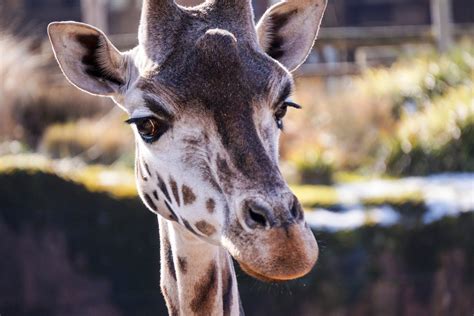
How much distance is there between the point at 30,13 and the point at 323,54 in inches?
425

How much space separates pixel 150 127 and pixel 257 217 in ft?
2.14

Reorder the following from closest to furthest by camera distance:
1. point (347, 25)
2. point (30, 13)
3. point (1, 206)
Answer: point (1, 206) → point (30, 13) → point (347, 25)

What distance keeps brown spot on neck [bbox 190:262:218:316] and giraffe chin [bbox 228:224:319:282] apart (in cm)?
72

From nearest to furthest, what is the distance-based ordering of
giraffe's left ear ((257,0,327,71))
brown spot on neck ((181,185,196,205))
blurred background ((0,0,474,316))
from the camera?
brown spot on neck ((181,185,196,205)) → giraffe's left ear ((257,0,327,71)) → blurred background ((0,0,474,316))

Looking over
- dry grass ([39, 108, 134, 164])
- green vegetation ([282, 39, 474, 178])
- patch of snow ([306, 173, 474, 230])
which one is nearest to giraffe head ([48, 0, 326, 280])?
patch of snow ([306, 173, 474, 230])

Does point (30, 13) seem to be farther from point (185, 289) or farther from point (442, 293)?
point (185, 289)

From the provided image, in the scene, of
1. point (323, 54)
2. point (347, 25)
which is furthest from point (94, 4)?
point (347, 25)

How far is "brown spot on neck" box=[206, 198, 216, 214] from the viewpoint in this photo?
11.4ft

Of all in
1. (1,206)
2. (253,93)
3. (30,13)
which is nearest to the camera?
(253,93)

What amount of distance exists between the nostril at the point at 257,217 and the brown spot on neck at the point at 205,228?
322 mm

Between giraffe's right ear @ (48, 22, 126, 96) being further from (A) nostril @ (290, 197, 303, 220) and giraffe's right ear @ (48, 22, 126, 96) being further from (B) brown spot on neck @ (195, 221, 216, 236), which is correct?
(A) nostril @ (290, 197, 303, 220)

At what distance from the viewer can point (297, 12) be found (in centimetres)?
425

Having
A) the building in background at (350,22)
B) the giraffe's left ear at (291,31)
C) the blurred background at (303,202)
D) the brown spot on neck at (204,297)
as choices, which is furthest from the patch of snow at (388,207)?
the building in background at (350,22)

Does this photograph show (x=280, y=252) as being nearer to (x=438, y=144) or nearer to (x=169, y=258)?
(x=169, y=258)
